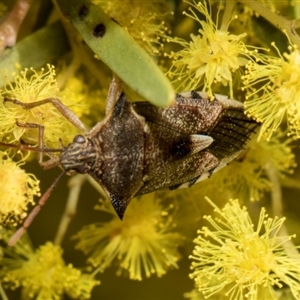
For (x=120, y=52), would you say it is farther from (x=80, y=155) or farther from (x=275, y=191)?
(x=275, y=191)

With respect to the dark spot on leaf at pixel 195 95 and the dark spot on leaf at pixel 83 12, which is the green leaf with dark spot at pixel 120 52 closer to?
the dark spot on leaf at pixel 83 12

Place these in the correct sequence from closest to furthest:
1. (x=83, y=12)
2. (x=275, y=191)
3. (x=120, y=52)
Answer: (x=120, y=52) → (x=83, y=12) → (x=275, y=191)

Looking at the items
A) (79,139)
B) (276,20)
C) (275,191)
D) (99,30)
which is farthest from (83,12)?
(275,191)

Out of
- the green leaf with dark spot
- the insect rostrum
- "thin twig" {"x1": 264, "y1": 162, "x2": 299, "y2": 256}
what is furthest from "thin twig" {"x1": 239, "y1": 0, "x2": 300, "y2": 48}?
"thin twig" {"x1": 264, "y1": 162, "x2": 299, "y2": 256}

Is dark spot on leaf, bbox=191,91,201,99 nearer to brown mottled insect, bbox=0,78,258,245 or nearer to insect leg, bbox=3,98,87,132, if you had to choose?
brown mottled insect, bbox=0,78,258,245

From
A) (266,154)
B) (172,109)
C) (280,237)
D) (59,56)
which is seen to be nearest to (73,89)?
(59,56)
